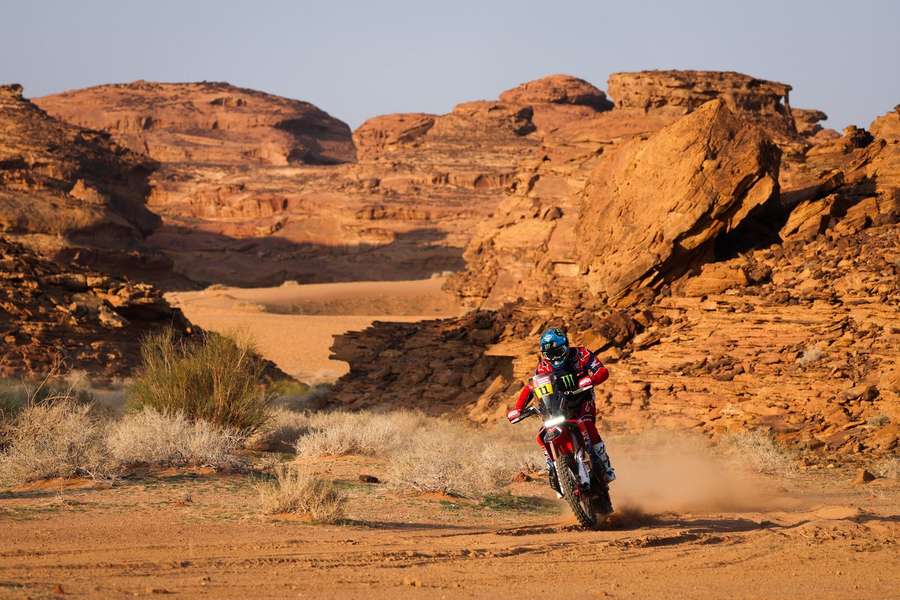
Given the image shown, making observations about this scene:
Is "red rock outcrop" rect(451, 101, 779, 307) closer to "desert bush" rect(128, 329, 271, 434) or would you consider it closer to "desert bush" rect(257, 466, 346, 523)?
"desert bush" rect(128, 329, 271, 434)

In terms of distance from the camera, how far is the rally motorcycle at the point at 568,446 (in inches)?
374

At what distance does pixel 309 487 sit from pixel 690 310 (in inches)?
415

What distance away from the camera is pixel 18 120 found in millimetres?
67688

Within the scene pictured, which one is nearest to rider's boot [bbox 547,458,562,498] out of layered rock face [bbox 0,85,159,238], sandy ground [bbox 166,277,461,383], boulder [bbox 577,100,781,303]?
boulder [bbox 577,100,781,303]

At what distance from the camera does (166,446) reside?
13547mm

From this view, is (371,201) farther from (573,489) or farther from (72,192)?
(573,489)

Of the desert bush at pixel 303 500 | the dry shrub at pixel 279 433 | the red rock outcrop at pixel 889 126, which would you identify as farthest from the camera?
the red rock outcrop at pixel 889 126

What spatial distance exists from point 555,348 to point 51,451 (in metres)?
5.70

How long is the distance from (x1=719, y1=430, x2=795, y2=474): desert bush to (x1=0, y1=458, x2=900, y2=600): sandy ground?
9.58 ft

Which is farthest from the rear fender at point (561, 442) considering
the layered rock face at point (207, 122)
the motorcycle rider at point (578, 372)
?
the layered rock face at point (207, 122)

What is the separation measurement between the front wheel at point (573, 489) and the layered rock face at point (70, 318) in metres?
16.3

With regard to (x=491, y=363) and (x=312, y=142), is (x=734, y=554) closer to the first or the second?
(x=491, y=363)

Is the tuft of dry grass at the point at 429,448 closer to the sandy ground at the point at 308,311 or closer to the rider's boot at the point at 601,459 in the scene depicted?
the rider's boot at the point at 601,459

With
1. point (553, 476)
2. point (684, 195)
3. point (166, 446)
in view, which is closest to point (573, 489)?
point (553, 476)
